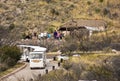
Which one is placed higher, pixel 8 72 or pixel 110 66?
pixel 110 66

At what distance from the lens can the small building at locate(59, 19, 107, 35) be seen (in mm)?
68688

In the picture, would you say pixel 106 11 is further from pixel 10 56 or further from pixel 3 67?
pixel 3 67

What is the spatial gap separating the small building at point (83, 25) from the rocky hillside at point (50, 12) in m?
1.86

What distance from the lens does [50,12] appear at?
259 feet

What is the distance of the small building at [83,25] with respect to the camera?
225 ft

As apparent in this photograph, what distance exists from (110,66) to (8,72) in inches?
344

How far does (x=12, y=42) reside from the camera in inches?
2105

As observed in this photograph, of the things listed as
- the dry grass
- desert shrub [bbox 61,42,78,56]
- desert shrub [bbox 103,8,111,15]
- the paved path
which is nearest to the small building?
desert shrub [bbox 103,8,111,15]

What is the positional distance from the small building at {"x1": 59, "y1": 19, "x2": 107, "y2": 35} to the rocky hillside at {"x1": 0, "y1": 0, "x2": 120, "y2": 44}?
1862mm

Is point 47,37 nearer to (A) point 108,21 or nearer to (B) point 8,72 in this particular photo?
(A) point 108,21

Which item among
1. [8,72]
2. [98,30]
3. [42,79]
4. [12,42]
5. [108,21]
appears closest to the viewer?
[42,79]

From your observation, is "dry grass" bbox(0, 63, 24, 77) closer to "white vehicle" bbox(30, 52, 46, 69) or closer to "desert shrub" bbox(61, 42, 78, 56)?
"white vehicle" bbox(30, 52, 46, 69)

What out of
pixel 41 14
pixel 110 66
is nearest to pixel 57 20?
pixel 41 14

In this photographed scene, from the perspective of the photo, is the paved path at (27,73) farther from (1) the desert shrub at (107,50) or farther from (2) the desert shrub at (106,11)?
(2) the desert shrub at (106,11)
